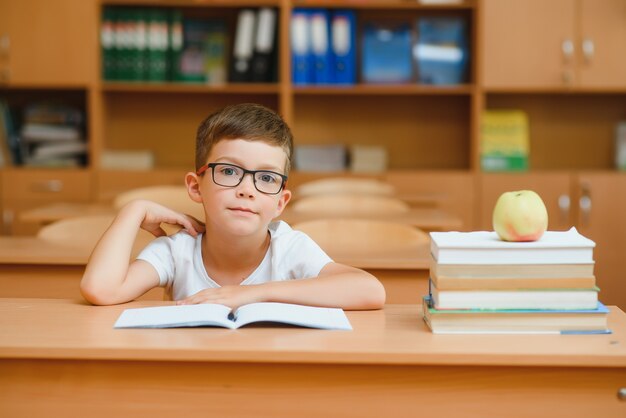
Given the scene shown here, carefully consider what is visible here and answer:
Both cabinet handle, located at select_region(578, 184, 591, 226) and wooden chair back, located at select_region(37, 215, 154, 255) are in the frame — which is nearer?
wooden chair back, located at select_region(37, 215, 154, 255)

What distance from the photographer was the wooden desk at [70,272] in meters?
2.46

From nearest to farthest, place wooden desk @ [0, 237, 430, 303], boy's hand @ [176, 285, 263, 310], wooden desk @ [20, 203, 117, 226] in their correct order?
boy's hand @ [176, 285, 263, 310]
wooden desk @ [0, 237, 430, 303]
wooden desk @ [20, 203, 117, 226]

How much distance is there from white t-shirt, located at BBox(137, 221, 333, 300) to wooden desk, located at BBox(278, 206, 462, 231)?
112cm

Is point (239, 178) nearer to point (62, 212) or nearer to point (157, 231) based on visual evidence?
point (157, 231)

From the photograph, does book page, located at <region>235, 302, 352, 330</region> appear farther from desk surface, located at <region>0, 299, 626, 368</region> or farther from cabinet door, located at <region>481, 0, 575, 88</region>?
cabinet door, located at <region>481, 0, 575, 88</region>

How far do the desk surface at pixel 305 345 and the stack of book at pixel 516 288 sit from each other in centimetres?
2

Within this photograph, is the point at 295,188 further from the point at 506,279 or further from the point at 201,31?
the point at 506,279

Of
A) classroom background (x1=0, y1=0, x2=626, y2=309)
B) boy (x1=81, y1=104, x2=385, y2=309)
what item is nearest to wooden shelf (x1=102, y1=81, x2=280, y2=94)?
classroom background (x1=0, y1=0, x2=626, y2=309)

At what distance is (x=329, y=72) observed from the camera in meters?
4.95

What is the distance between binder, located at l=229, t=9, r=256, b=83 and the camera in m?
4.92

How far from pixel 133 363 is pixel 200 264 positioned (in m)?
0.59

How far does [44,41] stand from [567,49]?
2.83 m

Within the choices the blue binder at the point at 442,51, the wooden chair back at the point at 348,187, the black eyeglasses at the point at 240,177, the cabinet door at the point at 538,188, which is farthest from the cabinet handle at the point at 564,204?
the black eyeglasses at the point at 240,177

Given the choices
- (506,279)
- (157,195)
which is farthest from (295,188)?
(506,279)
